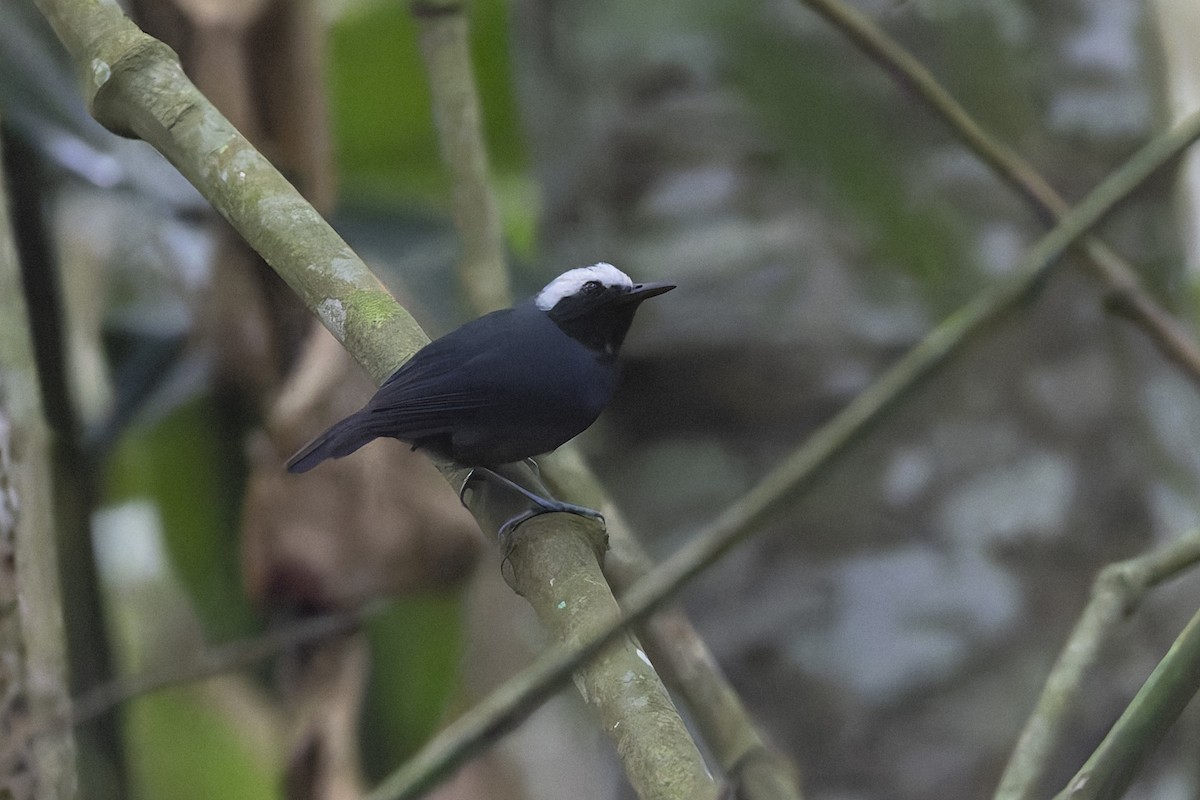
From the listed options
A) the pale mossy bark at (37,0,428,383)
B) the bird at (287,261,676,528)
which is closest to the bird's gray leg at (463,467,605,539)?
Answer: the bird at (287,261,676,528)

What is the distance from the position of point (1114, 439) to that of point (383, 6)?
192 cm

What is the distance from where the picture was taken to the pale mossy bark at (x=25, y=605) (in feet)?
4.33

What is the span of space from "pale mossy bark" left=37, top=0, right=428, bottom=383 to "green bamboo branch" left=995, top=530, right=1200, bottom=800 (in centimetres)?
82

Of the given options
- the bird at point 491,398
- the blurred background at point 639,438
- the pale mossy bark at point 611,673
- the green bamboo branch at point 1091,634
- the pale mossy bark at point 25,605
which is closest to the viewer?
the pale mossy bark at point 611,673

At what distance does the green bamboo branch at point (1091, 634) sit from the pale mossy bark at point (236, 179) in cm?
82

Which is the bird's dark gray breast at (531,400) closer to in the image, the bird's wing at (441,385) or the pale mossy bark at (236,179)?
the bird's wing at (441,385)

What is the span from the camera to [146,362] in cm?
258

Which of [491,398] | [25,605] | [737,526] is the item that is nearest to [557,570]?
[491,398]

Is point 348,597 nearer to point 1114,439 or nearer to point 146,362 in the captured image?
point 146,362

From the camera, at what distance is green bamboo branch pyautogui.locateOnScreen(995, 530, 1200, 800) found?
1076 mm

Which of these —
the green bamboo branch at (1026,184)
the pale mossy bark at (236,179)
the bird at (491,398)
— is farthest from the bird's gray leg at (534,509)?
the green bamboo branch at (1026,184)

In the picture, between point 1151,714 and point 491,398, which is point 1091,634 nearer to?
point 1151,714

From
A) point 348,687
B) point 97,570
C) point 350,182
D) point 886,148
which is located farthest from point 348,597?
point 886,148

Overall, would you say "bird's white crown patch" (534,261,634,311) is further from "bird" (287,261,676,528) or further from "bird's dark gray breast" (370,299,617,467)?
"bird's dark gray breast" (370,299,617,467)
